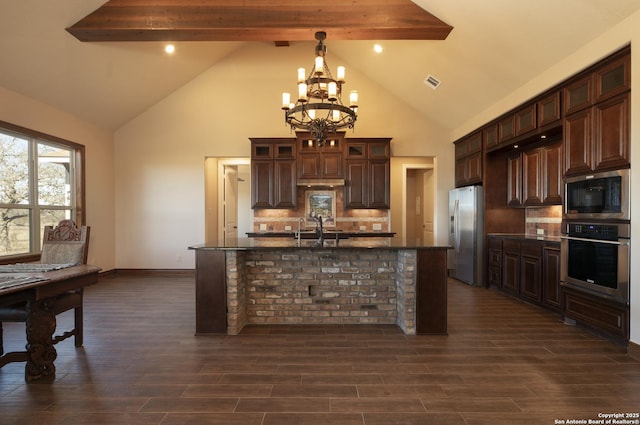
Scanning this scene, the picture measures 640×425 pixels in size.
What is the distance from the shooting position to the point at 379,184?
245 inches

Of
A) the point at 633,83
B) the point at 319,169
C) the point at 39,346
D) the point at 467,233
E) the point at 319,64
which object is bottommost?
the point at 39,346

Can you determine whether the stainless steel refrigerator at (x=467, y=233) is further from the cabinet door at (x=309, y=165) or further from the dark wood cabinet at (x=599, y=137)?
the cabinet door at (x=309, y=165)

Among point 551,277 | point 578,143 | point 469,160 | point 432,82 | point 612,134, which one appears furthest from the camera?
point 469,160

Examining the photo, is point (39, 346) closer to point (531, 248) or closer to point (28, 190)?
point (28, 190)

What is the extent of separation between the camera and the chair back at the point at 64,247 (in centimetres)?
316

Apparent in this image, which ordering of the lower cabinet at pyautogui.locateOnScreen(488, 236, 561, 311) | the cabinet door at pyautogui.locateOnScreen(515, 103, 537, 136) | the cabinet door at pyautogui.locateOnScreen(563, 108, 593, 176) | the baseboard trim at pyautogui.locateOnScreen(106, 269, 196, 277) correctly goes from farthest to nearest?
the baseboard trim at pyautogui.locateOnScreen(106, 269, 196, 277) < the cabinet door at pyautogui.locateOnScreen(515, 103, 537, 136) < the lower cabinet at pyautogui.locateOnScreen(488, 236, 561, 311) < the cabinet door at pyautogui.locateOnScreen(563, 108, 593, 176)

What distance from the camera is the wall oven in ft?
9.45

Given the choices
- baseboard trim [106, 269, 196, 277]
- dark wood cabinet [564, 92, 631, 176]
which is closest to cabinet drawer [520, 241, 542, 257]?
dark wood cabinet [564, 92, 631, 176]

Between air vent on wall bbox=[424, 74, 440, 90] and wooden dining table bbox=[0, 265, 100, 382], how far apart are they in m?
5.12

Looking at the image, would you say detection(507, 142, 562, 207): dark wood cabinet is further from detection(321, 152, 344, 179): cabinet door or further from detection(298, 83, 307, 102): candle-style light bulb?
detection(298, 83, 307, 102): candle-style light bulb

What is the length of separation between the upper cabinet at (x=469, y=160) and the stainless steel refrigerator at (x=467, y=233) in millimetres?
220

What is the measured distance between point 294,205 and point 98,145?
371 cm

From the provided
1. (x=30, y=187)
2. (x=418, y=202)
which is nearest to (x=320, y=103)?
(x=30, y=187)

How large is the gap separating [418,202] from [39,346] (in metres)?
8.00
